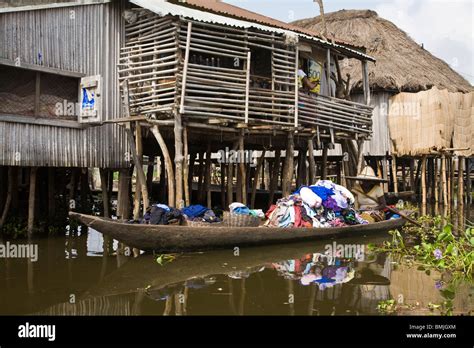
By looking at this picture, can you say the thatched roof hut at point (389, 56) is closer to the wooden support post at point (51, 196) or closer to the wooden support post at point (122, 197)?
the wooden support post at point (122, 197)

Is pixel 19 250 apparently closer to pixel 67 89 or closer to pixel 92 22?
pixel 67 89

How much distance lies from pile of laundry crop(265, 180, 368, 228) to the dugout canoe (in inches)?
14.6

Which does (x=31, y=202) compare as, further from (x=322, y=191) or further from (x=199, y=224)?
(x=322, y=191)

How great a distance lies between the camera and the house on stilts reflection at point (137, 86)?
1055cm

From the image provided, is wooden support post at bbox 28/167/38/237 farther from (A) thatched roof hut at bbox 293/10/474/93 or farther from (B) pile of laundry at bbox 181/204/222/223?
(A) thatched roof hut at bbox 293/10/474/93

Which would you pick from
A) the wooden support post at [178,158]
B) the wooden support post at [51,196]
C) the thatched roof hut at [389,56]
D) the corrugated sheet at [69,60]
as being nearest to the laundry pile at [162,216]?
the wooden support post at [178,158]

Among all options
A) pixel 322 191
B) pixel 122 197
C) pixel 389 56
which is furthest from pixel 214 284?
pixel 389 56

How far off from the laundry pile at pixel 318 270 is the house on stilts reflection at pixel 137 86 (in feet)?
9.92

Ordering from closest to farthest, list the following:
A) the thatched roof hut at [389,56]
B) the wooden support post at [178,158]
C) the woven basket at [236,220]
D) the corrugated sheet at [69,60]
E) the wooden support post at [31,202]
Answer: the woven basket at [236,220]
the corrugated sheet at [69,60]
the wooden support post at [178,158]
the wooden support post at [31,202]
the thatched roof hut at [389,56]

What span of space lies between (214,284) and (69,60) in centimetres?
674

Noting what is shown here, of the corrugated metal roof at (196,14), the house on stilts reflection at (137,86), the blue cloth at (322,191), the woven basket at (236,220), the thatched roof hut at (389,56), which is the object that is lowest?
the woven basket at (236,220)

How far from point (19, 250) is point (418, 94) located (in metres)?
15.2

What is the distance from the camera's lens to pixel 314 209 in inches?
428

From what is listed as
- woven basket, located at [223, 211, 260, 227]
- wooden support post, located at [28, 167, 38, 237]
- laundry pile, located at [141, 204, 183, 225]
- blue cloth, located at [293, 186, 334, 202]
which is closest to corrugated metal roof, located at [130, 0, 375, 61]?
blue cloth, located at [293, 186, 334, 202]
